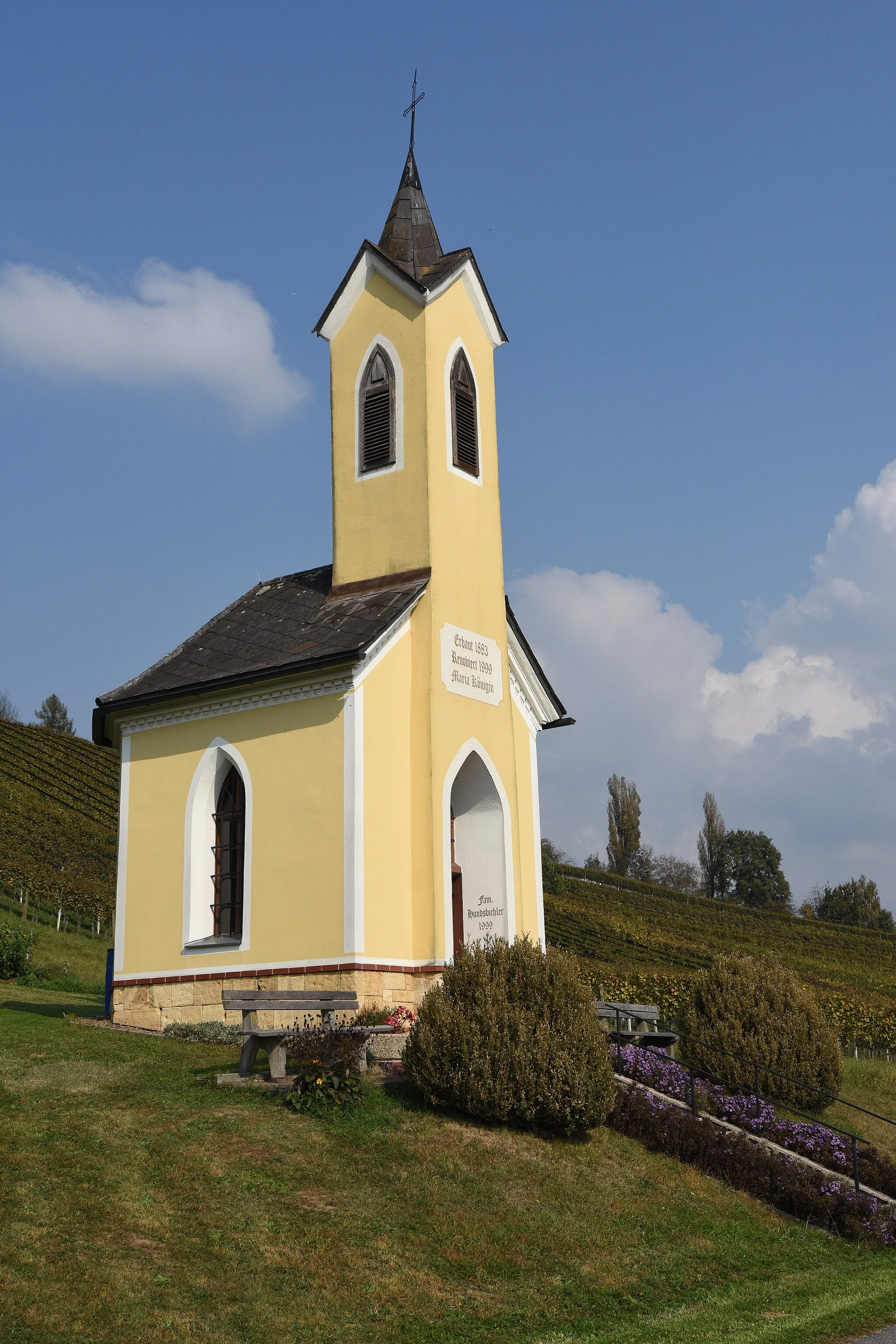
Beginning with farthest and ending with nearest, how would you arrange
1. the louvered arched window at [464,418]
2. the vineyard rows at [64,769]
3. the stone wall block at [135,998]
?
the vineyard rows at [64,769], the louvered arched window at [464,418], the stone wall block at [135,998]

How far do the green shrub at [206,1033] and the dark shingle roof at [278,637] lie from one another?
479 centimetres

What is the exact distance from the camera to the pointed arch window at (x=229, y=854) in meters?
18.4

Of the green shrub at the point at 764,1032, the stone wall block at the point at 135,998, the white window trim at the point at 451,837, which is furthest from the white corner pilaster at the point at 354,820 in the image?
the green shrub at the point at 764,1032

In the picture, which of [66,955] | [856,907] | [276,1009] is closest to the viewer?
[276,1009]

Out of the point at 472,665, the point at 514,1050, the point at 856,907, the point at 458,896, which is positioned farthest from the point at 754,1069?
the point at 856,907

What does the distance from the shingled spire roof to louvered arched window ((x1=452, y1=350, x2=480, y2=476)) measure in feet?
5.28

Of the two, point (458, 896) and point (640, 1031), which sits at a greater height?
point (458, 896)

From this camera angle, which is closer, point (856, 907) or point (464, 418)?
point (464, 418)

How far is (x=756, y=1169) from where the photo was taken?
13742 millimetres

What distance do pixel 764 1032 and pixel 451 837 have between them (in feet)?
18.1

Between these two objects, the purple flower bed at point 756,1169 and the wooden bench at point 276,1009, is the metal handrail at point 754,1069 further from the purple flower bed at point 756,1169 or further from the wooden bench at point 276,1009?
the wooden bench at point 276,1009

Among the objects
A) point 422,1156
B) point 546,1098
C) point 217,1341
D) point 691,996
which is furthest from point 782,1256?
point 691,996

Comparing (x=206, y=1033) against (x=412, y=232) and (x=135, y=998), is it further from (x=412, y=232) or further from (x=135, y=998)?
(x=412, y=232)

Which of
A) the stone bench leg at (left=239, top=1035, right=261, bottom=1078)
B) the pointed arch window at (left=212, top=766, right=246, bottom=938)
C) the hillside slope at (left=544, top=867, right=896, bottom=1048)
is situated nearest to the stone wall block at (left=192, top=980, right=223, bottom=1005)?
the pointed arch window at (left=212, top=766, right=246, bottom=938)
